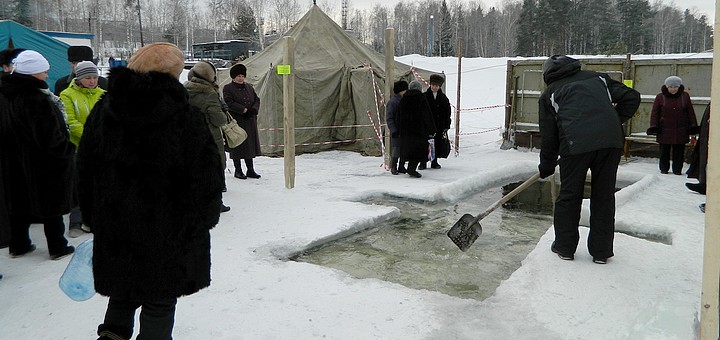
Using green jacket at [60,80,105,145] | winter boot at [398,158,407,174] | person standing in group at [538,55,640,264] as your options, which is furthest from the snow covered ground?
winter boot at [398,158,407,174]

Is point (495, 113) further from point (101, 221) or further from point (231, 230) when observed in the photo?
point (101, 221)

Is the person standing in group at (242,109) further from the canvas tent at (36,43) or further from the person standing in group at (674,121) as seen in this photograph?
the person standing in group at (674,121)

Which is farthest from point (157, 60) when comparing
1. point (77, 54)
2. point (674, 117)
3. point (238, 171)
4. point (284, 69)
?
point (674, 117)

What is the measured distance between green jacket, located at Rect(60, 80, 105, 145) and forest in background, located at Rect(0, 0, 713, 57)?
26.7m

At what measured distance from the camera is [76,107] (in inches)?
183

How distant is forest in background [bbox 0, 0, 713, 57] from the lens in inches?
1801

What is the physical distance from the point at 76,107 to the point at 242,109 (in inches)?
131

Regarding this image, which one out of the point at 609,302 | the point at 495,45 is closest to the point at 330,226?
the point at 609,302

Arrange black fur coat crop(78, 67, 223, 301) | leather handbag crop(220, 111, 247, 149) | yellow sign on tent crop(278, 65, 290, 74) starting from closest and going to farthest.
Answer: black fur coat crop(78, 67, 223, 301)
leather handbag crop(220, 111, 247, 149)
yellow sign on tent crop(278, 65, 290, 74)

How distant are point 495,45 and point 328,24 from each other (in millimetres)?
53441

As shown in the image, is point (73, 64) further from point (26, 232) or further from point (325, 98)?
point (325, 98)

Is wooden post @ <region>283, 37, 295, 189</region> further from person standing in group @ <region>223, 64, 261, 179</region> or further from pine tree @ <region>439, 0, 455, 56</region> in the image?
pine tree @ <region>439, 0, 455, 56</region>

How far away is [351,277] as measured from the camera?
4.03m

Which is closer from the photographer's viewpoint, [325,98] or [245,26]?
[325,98]
